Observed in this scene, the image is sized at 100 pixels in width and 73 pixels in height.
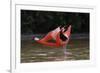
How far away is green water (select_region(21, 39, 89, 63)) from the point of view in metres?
2.85

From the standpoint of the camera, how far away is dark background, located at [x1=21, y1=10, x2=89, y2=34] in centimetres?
279

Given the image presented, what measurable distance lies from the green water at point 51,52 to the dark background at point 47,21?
170 mm

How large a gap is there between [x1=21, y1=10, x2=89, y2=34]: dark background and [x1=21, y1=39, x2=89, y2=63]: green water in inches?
6.7

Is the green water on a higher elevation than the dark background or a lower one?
lower

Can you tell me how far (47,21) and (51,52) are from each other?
424 mm

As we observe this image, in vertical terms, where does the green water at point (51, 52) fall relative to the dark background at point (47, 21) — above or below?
below

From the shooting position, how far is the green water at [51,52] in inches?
112

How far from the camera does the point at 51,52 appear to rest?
9.70 feet

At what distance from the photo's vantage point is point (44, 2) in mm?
2807

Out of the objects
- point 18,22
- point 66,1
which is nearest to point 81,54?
point 66,1

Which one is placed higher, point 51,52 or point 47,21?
point 47,21

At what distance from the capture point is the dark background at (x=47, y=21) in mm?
2793

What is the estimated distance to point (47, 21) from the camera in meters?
2.88
